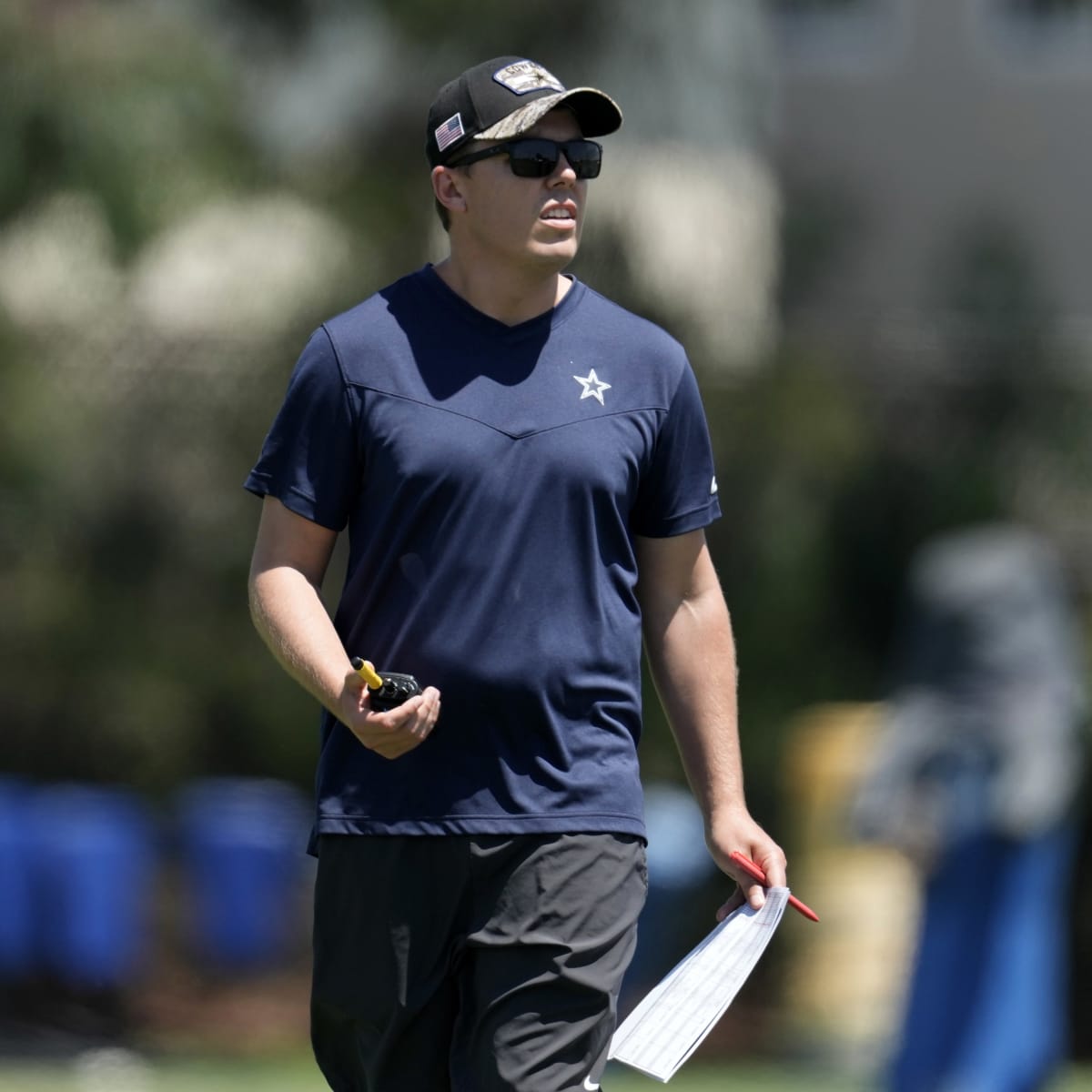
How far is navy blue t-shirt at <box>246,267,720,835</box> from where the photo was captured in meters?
3.64

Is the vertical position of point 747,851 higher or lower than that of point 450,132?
lower

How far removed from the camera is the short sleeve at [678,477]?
3.84 metres

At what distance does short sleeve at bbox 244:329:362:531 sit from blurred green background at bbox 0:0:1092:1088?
23.0 ft

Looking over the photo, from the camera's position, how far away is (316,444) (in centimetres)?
368

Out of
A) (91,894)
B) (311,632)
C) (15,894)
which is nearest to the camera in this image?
(311,632)

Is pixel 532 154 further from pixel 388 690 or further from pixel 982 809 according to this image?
pixel 982 809

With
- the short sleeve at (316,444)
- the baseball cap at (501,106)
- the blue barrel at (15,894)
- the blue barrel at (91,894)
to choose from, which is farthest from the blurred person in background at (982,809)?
the blue barrel at (15,894)

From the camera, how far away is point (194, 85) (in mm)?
11547

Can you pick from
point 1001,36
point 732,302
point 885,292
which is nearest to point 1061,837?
point 732,302

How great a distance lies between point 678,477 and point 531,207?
528 millimetres

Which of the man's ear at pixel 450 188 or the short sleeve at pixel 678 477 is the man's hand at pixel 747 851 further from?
the man's ear at pixel 450 188

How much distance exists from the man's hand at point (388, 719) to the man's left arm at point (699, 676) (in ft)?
1.94

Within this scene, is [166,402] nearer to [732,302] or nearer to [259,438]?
[259,438]

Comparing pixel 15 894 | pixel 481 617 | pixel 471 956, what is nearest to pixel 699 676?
pixel 481 617
